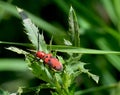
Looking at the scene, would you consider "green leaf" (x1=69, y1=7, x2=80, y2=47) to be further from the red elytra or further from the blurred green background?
the blurred green background

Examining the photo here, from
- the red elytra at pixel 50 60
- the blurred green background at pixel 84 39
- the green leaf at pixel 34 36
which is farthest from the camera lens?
the blurred green background at pixel 84 39

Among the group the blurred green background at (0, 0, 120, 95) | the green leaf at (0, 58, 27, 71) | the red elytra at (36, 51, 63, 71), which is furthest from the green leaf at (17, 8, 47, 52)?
the green leaf at (0, 58, 27, 71)

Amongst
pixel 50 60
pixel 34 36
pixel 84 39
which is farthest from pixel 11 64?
pixel 50 60

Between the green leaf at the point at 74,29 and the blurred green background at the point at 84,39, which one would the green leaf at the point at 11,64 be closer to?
the blurred green background at the point at 84,39

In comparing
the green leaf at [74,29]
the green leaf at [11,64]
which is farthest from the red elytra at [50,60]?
the green leaf at [11,64]

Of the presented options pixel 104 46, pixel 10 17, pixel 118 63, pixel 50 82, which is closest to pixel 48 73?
pixel 50 82

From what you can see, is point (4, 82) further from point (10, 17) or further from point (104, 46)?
point (104, 46)

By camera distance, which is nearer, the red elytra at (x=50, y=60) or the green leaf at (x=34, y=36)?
the red elytra at (x=50, y=60)

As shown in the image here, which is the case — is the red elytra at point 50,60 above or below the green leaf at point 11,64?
above
